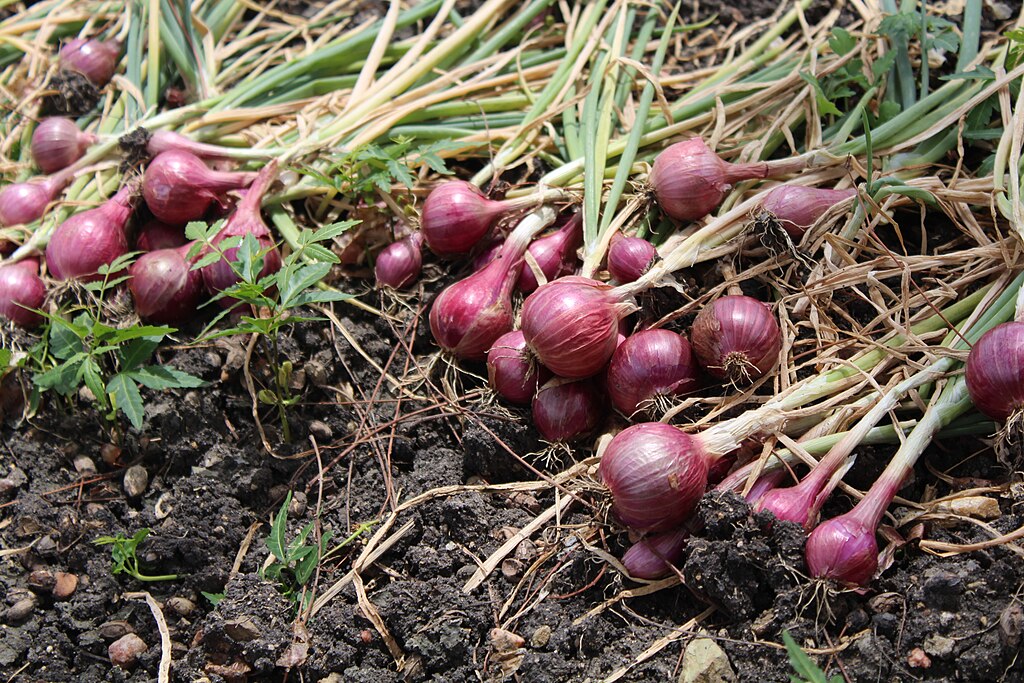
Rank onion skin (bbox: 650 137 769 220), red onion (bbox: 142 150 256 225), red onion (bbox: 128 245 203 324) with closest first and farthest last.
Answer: onion skin (bbox: 650 137 769 220) → red onion (bbox: 128 245 203 324) → red onion (bbox: 142 150 256 225)

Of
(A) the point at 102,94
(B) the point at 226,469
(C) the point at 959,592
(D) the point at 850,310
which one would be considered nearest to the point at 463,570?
(B) the point at 226,469

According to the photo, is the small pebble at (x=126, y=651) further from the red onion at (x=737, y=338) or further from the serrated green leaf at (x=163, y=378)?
the red onion at (x=737, y=338)

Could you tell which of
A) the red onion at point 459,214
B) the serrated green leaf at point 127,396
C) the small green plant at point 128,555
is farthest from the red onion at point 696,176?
the small green plant at point 128,555

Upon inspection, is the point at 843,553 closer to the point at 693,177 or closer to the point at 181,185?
the point at 693,177

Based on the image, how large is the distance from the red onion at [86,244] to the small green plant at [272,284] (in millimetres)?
274

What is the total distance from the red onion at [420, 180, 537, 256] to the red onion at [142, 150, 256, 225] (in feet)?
1.90

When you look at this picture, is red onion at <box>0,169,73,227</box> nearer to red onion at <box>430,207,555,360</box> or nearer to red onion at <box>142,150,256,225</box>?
red onion at <box>142,150,256,225</box>

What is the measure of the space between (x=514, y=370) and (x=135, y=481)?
0.91 metres

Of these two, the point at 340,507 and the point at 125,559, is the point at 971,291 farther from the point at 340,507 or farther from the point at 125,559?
the point at 125,559

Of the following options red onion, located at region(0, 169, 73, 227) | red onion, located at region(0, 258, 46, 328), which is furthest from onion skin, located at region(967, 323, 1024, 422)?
red onion, located at region(0, 169, 73, 227)

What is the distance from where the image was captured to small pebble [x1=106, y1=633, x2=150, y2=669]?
165cm

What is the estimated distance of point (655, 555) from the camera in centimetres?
154

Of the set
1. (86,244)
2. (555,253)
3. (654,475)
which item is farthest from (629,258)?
(86,244)

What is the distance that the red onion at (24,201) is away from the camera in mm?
2248
